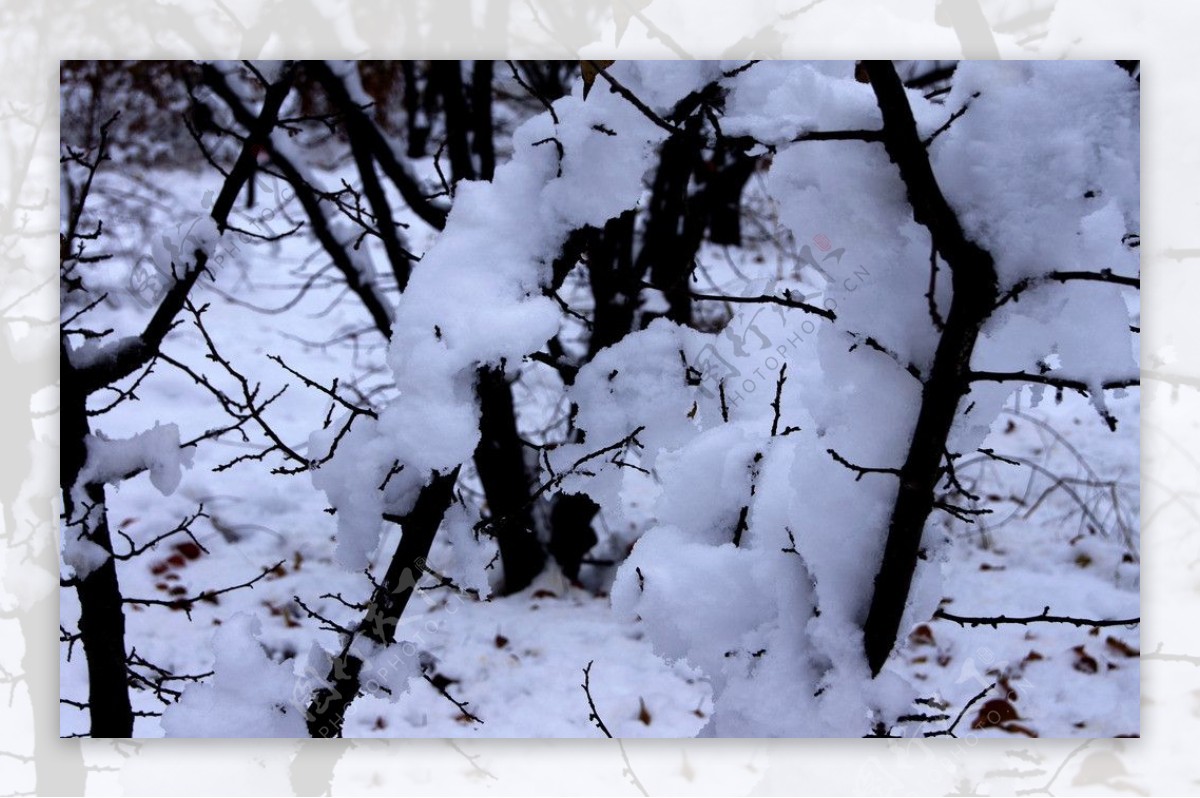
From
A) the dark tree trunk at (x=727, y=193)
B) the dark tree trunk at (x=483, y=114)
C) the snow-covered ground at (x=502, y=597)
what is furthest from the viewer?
the dark tree trunk at (x=727, y=193)

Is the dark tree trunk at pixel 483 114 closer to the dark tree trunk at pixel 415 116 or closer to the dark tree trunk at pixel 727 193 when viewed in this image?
the dark tree trunk at pixel 415 116

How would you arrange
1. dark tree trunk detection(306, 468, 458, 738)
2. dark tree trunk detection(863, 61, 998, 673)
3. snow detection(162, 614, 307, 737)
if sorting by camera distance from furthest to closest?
snow detection(162, 614, 307, 737) < dark tree trunk detection(306, 468, 458, 738) < dark tree trunk detection(863, 61, 998, 673)

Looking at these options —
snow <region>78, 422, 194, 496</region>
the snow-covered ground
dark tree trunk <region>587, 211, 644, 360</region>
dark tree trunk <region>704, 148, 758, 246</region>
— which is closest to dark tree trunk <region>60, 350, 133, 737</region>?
snow <region>78, 422, 194, 496</region>

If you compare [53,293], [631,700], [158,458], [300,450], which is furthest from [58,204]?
[631,700]

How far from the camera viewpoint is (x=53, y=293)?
1.25 metres

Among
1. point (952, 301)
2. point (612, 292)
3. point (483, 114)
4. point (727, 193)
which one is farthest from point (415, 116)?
point (952, 301)

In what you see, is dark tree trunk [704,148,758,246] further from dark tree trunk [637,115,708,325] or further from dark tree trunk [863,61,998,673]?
dark tree trunk [863,61,998,673]

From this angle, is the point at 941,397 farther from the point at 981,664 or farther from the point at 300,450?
the point at 300,450

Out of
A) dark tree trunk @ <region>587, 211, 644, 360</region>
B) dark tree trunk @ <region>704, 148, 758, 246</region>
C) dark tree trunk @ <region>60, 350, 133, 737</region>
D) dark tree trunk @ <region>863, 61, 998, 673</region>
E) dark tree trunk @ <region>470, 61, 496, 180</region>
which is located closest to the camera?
dark tree trunk @ <region>863, 61, 998, 673</region>

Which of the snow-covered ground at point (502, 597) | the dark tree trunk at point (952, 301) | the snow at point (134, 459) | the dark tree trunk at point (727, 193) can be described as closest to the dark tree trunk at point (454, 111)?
the snow-covered ground at point (502, 597)

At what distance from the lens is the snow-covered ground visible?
1.68m

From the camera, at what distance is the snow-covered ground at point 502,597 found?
1685 mm

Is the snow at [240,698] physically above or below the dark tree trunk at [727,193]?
below

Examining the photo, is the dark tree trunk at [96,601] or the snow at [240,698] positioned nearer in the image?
the snow at [240,698]
